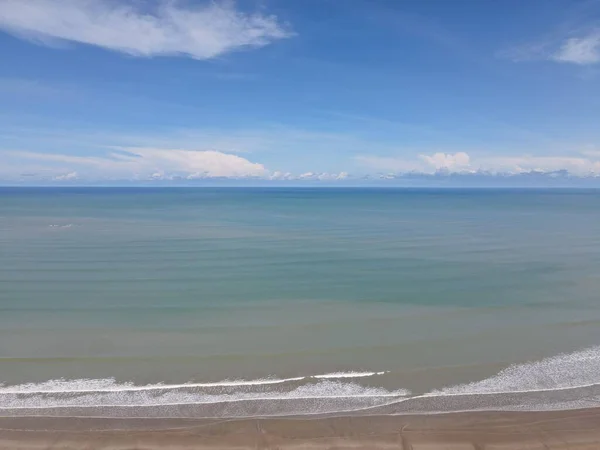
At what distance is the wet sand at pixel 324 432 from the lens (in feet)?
24.2

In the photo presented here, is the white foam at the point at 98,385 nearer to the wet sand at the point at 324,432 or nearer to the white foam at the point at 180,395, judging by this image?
the white foam at the point at 180,395

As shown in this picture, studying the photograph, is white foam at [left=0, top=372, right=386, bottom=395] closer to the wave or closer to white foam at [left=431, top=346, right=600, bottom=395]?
the wave

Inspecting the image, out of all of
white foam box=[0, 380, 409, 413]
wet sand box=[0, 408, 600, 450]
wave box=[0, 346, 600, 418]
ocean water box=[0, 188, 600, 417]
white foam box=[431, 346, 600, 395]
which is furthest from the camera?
white foam box=[431, 346, 600, 395]

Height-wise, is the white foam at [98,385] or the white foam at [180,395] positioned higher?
the white foam at [98,385]

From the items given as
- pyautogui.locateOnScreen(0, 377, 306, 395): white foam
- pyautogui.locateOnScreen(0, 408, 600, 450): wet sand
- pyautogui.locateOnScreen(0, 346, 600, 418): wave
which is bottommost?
pyautogui.locateOnScreen(0, 408, 600, 450): wet sand

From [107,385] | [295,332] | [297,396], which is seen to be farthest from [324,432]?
[107,385]

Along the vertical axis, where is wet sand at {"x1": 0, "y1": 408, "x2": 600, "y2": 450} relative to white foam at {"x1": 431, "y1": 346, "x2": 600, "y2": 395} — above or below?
below

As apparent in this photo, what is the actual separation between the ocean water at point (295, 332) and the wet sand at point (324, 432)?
13.5 inches

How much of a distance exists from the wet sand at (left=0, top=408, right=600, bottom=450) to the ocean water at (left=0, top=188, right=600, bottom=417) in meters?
0.34

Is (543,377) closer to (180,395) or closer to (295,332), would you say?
(295,332)

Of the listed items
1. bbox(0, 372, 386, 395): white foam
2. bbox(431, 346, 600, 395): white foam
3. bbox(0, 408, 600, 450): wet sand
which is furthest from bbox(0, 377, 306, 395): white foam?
bbox(431, 346, 600, 395): white foam

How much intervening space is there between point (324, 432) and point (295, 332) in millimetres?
5008

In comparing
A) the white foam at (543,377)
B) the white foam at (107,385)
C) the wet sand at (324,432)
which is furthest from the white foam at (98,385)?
the white foam at (543,377)

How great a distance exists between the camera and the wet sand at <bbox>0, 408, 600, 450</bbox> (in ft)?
24.2
